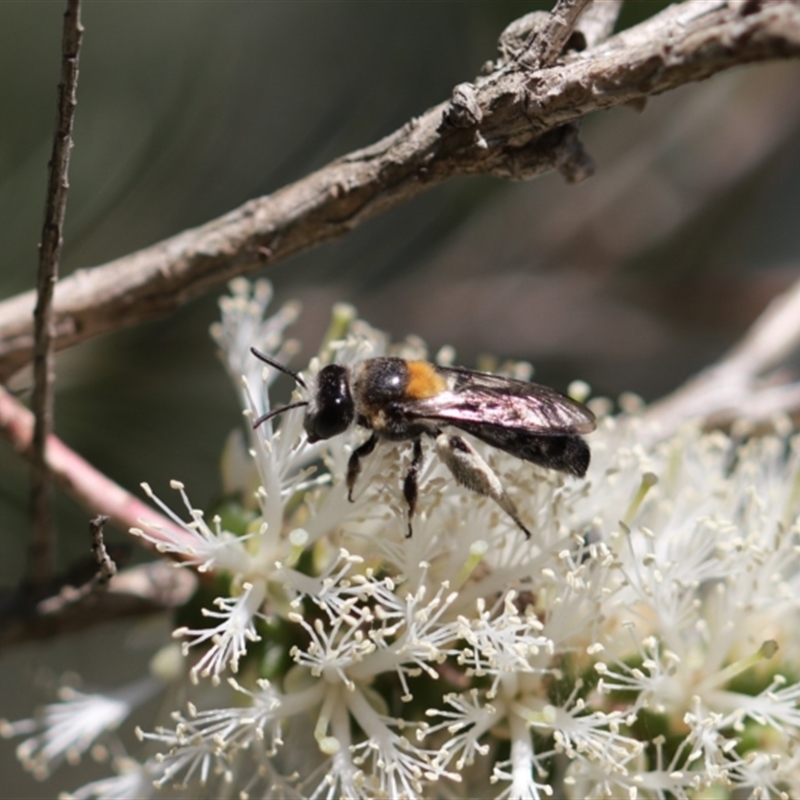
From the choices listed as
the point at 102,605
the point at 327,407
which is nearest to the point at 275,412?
the point at 327,407

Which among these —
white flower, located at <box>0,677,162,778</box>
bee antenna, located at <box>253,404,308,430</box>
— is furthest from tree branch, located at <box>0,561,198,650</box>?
bee antenna, located at <box>253,404,308,430</box>

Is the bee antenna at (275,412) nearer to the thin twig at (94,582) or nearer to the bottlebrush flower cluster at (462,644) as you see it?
the bottlebrush flower cluster at (462,644)

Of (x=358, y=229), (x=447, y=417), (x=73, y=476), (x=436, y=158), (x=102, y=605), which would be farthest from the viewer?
(x=358, y=229)

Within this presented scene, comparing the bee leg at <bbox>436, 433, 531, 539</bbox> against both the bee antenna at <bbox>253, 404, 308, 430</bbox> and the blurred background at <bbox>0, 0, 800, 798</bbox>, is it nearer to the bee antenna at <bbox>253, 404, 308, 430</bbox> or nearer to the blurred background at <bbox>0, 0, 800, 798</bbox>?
the bee antenna at <bbox>253, 404, 308, 430</bbox>

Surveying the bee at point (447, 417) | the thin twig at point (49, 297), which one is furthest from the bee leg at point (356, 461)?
the thin twig at point (49, 297)

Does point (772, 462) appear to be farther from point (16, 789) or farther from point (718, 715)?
point (16, 789)

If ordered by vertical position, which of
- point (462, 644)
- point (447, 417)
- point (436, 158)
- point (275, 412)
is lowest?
point (462, 644)

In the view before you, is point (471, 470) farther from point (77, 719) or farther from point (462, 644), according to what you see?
point (77, 719)
